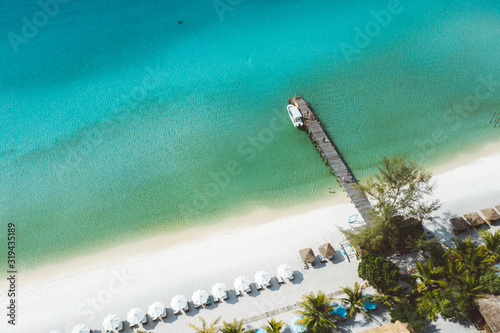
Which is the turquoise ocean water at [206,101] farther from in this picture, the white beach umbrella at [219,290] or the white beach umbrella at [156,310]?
the white beach umbrella at [156,310]

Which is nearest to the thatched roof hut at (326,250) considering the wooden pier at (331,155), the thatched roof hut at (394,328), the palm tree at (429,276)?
the wooden pier at (331,155)

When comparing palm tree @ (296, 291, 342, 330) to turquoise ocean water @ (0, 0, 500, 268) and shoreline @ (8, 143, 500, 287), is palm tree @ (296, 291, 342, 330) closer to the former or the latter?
shoreline @ (8, 143, 500, 287)

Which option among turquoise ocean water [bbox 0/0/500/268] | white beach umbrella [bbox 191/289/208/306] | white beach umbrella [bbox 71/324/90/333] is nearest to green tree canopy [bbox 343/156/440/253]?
turquoise ocean water [bbox 0/0/500/268]

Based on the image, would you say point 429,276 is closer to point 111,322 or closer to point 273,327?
point 273,327

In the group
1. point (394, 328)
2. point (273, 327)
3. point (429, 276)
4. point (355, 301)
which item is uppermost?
point (273, 327)

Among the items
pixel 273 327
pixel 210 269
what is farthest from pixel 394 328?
pixel 210 269

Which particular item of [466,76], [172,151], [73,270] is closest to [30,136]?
[172,151]

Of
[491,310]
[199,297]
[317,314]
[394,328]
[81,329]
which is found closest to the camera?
[491,310]
